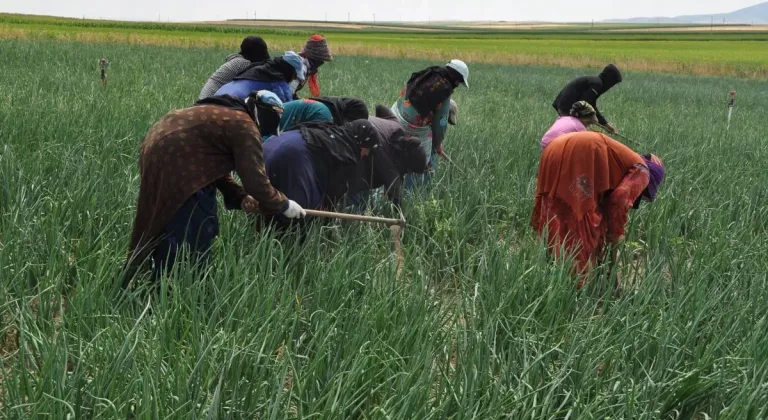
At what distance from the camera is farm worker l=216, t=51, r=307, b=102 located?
150 inches

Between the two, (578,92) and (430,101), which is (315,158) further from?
(578,92)

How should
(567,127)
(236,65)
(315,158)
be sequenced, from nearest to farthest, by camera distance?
(315,158) < (567,127) < (236,65)

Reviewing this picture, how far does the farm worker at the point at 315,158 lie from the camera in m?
2.92

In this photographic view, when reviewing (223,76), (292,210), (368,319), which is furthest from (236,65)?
(368,319)

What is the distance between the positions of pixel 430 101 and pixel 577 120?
0.93m

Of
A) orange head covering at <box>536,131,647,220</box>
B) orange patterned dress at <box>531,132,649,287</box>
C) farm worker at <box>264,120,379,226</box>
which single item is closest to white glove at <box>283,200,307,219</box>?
farm worker at <box>264,120,379,226</box>

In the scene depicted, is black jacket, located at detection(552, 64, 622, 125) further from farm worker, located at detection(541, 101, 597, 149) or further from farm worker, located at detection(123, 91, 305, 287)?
farm worker, located at detection(123, 91, 305, 287)

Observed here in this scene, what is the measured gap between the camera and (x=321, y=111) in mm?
3281

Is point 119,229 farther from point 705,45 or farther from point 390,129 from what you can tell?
point 705,45

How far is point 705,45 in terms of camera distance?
42.6 meters

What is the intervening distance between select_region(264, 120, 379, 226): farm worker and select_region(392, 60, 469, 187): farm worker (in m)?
0.87

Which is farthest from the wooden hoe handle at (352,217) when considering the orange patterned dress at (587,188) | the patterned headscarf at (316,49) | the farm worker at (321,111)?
the patterned headscarf at (316,49)

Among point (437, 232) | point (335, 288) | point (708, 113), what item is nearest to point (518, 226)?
point (437, 232)

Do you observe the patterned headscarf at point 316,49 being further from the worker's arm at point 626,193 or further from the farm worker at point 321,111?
the worker's arm at point 626,193
